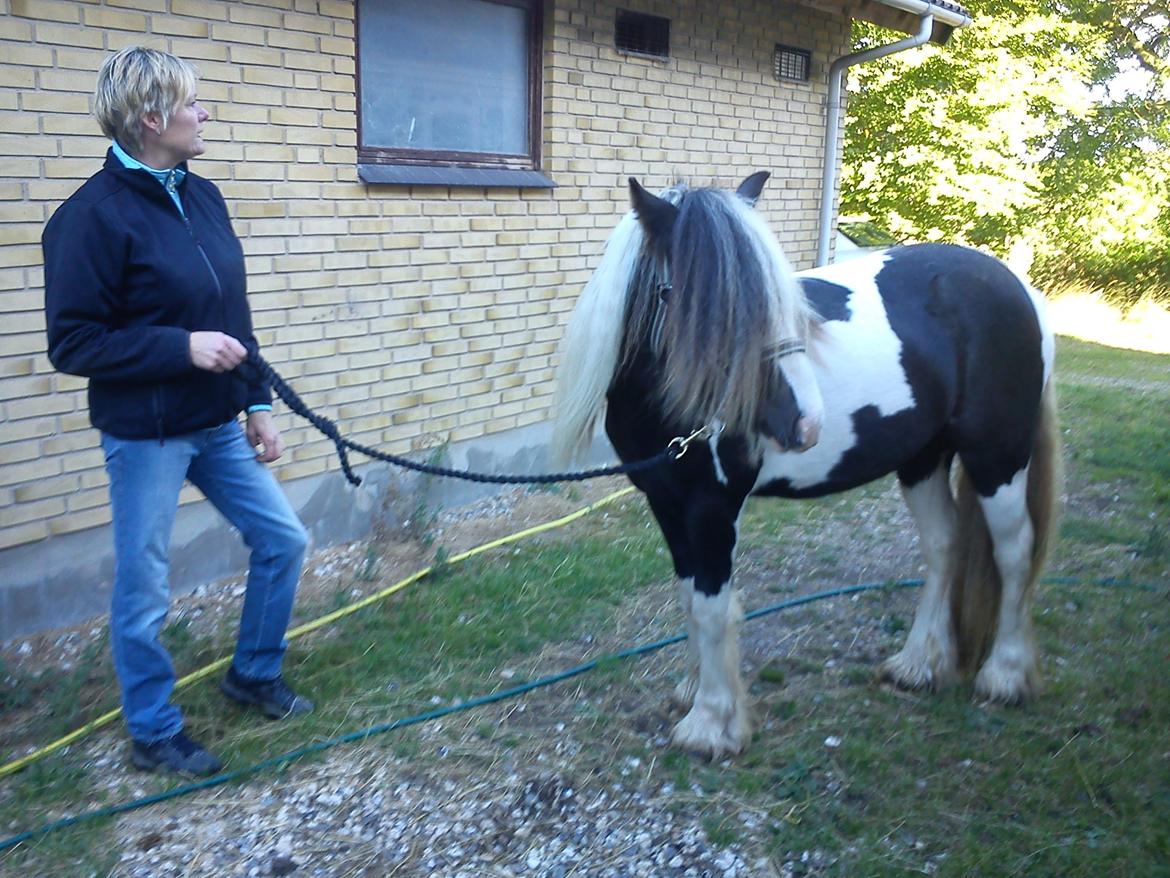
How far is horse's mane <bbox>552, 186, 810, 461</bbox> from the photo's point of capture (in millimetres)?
2729

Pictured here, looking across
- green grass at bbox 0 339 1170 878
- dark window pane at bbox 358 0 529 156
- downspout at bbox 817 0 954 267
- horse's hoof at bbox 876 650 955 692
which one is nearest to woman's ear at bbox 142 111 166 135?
green grass at bbox 0 339 1170 878

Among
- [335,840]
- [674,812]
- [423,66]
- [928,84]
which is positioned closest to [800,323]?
[674,812]

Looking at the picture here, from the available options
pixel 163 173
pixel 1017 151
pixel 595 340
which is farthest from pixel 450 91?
pixel 1017 151

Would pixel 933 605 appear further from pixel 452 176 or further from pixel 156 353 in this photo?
pixel 452 176

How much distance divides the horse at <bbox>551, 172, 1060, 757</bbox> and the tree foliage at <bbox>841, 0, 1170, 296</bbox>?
10628 millimetres

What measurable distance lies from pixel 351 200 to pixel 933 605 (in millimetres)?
3211

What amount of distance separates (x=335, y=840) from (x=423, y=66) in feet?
12.9

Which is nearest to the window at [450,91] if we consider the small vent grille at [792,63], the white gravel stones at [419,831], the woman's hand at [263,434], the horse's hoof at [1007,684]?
the woman's hand at [263,434]

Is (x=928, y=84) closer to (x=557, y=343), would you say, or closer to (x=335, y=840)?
(x=557, y=343)

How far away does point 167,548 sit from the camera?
307 centimetres

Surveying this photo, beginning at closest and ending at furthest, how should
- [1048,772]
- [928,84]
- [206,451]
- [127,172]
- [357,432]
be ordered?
[127,172] < [206,451] < [1048,772] < [357,432] < [928,84]

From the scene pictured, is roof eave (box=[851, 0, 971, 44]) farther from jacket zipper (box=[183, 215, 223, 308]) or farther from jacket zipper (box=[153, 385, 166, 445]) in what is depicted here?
jacket zipper (box=[153, 385, 166, 445])

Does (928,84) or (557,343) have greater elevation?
(928,84)

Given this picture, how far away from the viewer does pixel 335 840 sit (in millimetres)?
2871
